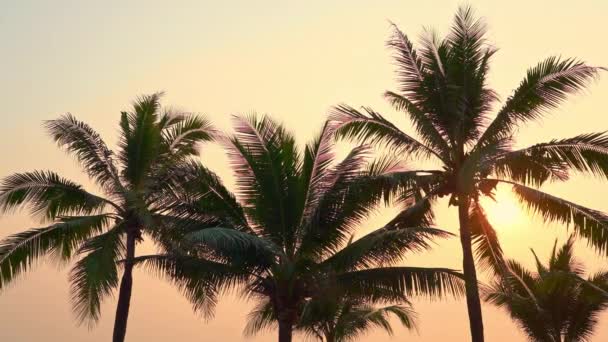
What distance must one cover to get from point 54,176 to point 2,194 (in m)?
1.63

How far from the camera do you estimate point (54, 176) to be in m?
27.1

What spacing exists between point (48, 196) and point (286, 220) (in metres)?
7.15

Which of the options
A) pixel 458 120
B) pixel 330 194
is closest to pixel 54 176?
pixel 330 194

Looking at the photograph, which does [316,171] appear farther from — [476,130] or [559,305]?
[559,305]

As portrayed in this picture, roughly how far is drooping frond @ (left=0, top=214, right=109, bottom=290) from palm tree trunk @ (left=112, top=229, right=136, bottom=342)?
94 cm

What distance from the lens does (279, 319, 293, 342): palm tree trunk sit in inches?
958

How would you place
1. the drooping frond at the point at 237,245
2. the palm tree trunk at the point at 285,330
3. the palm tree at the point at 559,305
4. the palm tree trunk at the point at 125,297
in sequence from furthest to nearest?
the palm tree at the point at 559,305, the palm tree trunk at the point at 125,297, the palm tree trunk at the point at 285,330, the drooping frond at the point at 237,245

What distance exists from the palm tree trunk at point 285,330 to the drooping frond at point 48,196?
646cm

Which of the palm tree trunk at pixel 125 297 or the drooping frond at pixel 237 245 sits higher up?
the drooping frond at pixel 237 245

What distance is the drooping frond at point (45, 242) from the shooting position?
25578mm

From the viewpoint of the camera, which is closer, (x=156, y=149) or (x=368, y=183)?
(x=368, y=183)

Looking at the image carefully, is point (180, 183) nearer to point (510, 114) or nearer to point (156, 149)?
point (156, 149)

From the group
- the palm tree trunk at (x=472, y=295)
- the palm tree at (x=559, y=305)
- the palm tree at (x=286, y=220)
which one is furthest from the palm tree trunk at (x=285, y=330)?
the palm tree at (x=559, y=305)

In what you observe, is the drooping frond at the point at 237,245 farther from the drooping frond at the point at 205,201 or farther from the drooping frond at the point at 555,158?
the drooping frond at the point at 555,158
